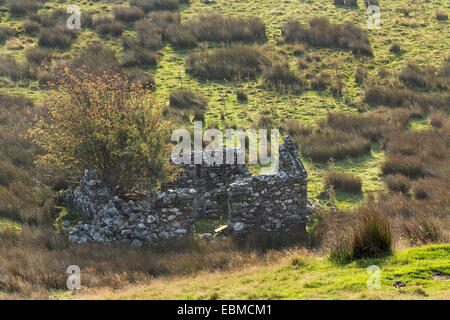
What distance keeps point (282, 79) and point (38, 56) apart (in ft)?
36.7

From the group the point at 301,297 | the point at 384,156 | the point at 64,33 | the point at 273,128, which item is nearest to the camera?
the point at 301,297

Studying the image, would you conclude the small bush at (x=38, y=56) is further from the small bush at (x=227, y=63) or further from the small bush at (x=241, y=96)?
the small bush at (x=241, y=96)

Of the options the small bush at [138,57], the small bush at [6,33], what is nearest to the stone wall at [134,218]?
the small bush at [138,57]

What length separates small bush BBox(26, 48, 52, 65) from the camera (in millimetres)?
22406

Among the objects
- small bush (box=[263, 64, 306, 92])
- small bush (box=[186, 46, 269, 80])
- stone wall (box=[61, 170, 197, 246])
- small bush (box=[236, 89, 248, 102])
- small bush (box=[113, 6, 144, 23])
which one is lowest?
stone wall (box=[61, 170, 197, 246])

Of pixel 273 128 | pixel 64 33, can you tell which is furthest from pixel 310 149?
pixel 64 33

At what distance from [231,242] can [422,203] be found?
537 cm

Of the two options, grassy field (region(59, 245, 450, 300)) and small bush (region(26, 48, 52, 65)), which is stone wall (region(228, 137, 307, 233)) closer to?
grassy field (region(59, 245, 450, 300))

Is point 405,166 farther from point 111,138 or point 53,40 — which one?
point 53,40

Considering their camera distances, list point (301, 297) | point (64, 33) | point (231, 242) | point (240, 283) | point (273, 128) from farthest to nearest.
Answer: point (64, 33)
point (273, 128)
point (231, 242)
point (240, 283)
point (301, 297)

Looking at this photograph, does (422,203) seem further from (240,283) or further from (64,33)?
(64,33)

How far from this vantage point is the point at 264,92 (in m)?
21.2

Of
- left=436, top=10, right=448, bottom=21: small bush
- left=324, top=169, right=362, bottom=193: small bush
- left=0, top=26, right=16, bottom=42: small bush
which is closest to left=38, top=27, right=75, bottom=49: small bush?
left=0, top=26, right=16, bottom=42: small bush

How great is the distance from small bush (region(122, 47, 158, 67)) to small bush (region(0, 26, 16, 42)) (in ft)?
20.9
